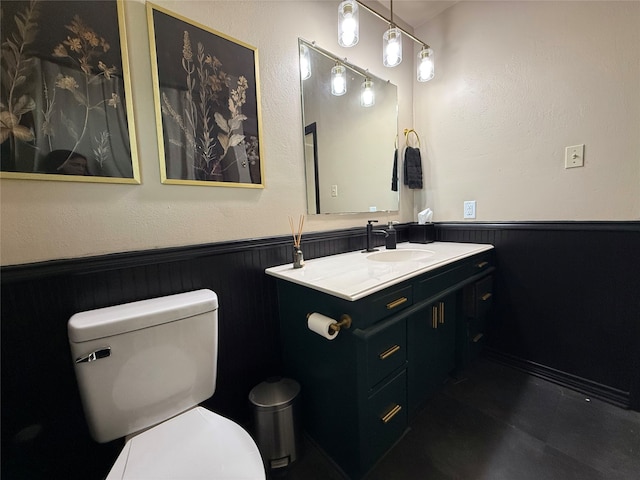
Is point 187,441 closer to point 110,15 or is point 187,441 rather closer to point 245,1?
point 110,15

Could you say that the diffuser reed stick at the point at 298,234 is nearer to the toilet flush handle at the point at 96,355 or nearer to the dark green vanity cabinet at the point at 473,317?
the toilet flush handle at the point at 96,355

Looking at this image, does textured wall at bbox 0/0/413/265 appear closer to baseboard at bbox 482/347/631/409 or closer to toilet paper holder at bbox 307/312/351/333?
toilet paper holder at bbox 307/312/351/333

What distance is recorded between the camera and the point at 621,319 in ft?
4.29

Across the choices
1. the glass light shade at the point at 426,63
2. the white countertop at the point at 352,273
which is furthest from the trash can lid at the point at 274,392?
the glass light shade at the point at 426,63

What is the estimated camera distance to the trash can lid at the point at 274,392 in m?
1.08

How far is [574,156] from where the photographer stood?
1.35m

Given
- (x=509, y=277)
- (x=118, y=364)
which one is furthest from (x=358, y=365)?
(x=509, y=277)

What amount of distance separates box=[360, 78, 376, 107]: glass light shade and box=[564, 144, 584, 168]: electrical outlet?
114cm

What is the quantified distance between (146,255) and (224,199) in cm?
38

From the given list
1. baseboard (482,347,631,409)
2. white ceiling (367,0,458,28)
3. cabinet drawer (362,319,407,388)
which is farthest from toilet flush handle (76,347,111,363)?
white ceiling (367,0,458,28)

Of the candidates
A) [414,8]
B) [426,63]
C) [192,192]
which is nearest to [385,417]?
[192,192]

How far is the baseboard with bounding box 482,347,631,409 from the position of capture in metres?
1.33

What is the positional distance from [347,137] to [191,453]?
5.36 feet

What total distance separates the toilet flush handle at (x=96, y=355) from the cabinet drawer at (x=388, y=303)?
2.62 feet
